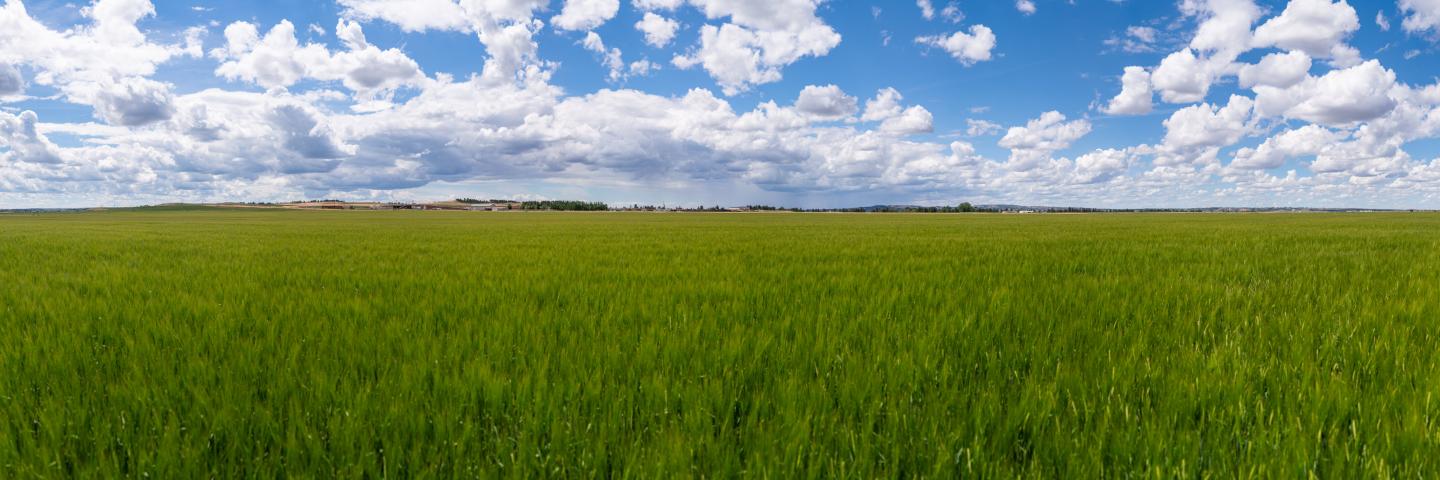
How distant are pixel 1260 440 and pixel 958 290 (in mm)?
3995

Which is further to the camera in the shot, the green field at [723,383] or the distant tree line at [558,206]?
the distant tree line at [558,206]

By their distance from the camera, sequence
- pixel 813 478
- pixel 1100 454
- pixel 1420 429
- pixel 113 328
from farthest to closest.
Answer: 1. pixel 113 328
2. pixel 1420 429
3. pixel 1100 454
4. pixel 813 478

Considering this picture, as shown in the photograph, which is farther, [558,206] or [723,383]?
[558,206]

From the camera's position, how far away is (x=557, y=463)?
2180mm

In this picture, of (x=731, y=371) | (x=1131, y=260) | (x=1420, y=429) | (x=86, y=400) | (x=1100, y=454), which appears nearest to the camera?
(x=1100, y=454)

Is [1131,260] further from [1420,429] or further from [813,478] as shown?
[813,478]

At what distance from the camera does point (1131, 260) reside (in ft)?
33.7

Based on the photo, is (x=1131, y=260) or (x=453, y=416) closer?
(x=453, y=416)

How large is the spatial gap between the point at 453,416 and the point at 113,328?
3.81 m

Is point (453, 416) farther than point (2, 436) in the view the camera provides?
Yes

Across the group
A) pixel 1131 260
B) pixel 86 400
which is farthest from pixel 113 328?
pixel 1131 260

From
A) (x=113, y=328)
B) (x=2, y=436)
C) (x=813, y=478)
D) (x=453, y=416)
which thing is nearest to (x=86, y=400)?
(x=2, y=436)

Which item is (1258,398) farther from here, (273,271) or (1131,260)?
(273,271)

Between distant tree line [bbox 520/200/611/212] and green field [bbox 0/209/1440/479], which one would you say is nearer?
green field [bbox 0/209/1440/479]
